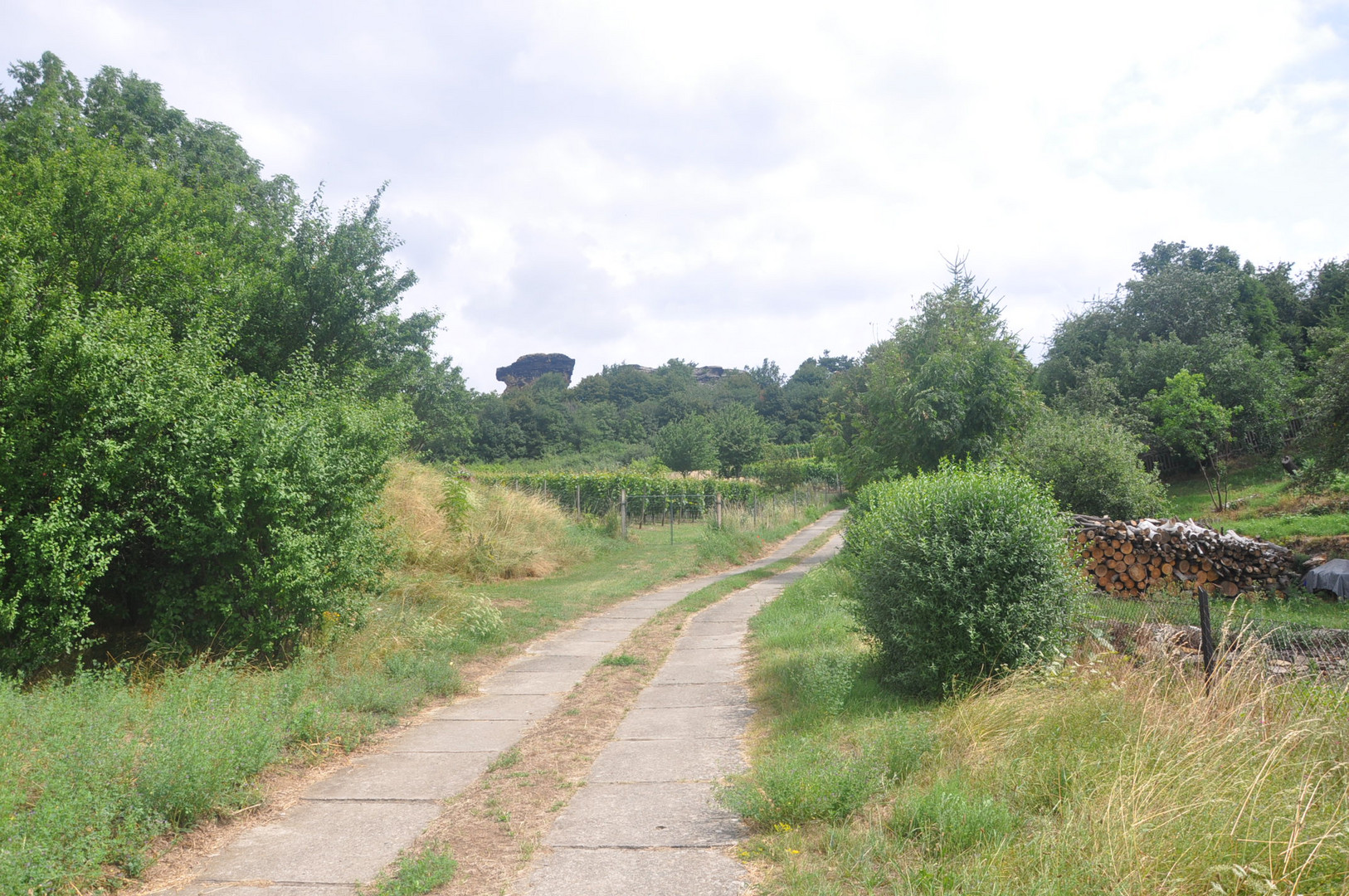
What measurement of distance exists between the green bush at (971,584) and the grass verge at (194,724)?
454cm

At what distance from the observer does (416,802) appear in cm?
502

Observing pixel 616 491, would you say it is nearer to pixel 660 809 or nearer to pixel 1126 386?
pixel 660 809

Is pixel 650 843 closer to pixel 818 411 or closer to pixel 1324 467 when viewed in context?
pixel 1324 467

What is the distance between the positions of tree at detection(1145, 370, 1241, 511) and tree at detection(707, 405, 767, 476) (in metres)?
29.6

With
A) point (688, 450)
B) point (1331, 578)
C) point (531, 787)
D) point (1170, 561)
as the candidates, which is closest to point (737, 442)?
point (688, 450)

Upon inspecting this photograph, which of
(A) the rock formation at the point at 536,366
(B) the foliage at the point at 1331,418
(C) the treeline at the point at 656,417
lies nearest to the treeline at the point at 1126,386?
(B) the foliage at the point at 1331,418

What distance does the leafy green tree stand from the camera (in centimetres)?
5906

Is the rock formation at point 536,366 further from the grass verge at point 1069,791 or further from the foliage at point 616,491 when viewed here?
the grass verge at point 1069,791

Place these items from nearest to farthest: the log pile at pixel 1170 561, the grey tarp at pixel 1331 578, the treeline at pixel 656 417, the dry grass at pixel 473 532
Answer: the grey tarp at pixel 1331 578
the log pile at pixel 1170 561
the dry grass at pixel 473 532
the treeline at pixel 656 417

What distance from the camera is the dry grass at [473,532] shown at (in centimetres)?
1480

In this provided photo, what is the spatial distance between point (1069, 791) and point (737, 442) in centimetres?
5575

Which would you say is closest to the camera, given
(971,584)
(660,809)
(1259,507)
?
(660,809)

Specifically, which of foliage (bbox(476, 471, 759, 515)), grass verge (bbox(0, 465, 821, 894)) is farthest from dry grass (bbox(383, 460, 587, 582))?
foliage (bbox(476, 471, 759, 515))

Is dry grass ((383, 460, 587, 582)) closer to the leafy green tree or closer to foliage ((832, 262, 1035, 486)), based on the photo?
foliage ((832, 262, 1035, 486))
